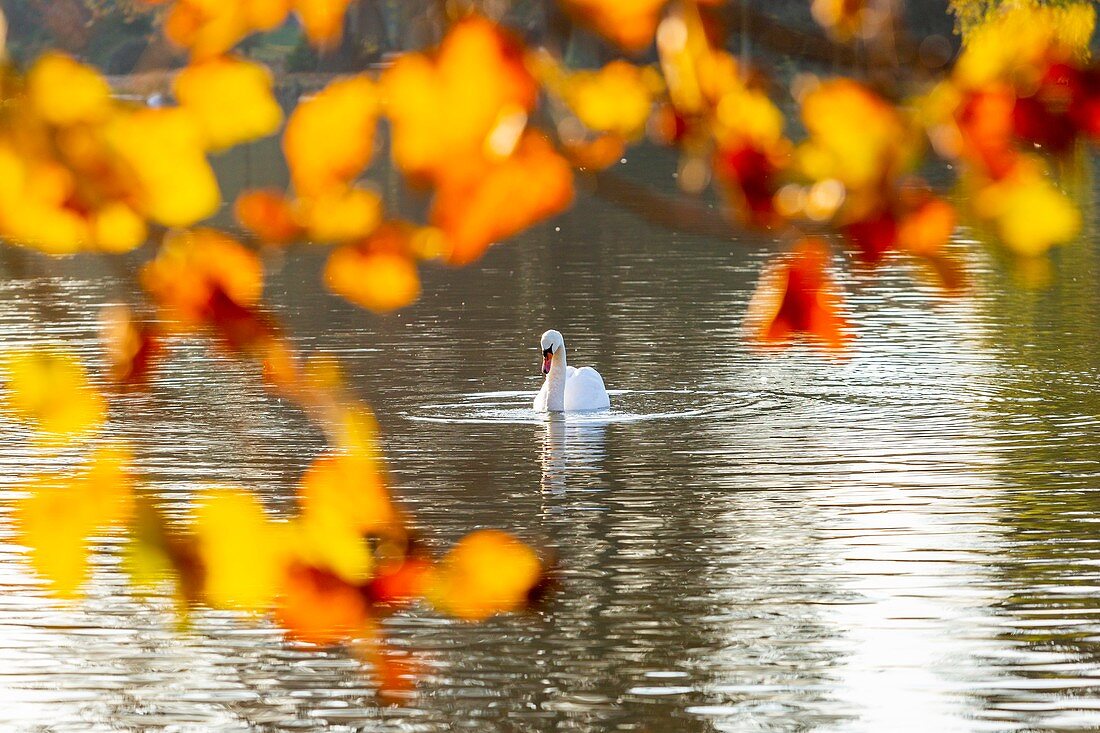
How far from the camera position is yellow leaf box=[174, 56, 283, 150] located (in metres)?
3.90

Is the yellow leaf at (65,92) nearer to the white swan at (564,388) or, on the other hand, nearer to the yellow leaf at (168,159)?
the yellow leaf at (168,159)

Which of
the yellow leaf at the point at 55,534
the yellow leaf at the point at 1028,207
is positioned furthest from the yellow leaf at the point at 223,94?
the yellow leaf at the point at 55,534

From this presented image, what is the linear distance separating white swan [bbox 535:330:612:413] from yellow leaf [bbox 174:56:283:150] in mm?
15592

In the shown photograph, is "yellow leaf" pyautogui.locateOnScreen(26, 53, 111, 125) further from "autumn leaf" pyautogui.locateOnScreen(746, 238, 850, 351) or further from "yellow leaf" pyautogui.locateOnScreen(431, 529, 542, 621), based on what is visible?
"yellow leaf" pyautogui.locateOnScreen(431, 529, 542, 621)

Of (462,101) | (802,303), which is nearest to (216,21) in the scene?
(462,101)

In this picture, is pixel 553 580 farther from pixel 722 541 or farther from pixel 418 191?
pixel 418 191

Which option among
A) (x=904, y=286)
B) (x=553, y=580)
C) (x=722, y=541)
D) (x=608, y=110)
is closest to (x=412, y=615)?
(x=553, y=580)

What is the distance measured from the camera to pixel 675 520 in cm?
1491

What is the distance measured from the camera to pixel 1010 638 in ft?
37.3

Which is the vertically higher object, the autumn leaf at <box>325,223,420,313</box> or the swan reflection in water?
the autumn leaf at <box>325,223,420,313</box>

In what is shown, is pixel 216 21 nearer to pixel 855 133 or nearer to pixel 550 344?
pixel 855 133

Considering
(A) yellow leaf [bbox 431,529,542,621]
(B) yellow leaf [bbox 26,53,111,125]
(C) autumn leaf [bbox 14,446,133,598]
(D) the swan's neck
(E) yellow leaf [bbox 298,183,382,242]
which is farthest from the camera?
(D) the swan's neck

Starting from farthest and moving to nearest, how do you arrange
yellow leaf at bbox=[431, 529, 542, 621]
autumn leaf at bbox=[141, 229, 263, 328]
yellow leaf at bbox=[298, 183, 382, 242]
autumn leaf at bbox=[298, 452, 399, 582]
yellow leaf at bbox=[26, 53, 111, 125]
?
yellow leaf at bbox=[431, 529, 542, 621], autumn leaf at bbox=[298, 452, 399, 582], autumn leaf at bbox=[141, 229, 263, 328], yellow leaf at bbox=[298, 183, 382, 242], yellow leaf at bbox=[26, 53, 111, 125]

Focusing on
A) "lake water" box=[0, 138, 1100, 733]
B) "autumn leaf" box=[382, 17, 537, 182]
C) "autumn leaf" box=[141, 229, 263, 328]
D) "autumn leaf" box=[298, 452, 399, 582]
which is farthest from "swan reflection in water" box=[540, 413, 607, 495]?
"autumn leaf" box=[382, 17, 537, 182]
